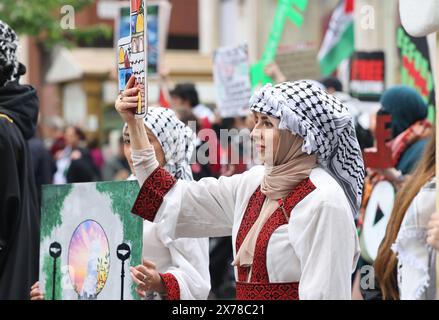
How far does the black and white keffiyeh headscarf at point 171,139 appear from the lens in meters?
4.61

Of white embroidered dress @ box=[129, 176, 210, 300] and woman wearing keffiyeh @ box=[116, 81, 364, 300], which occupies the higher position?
woman wearing keffiyeh @ box=[116, 81, 364, 300]

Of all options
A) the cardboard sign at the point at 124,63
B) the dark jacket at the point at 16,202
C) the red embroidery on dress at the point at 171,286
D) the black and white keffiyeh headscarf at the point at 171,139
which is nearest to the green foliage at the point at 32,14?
the dark jacket at the point at 16,202

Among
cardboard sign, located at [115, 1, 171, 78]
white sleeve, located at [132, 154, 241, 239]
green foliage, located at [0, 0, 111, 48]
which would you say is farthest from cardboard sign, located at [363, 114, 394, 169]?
green foliage, located at [0, 0, 111, 48]

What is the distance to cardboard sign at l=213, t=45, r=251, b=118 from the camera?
9.02 metres

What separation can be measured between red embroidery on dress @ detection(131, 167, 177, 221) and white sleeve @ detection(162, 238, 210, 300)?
0.49 meters

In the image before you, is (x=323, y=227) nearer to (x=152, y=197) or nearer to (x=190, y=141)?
(x=152, y=197)

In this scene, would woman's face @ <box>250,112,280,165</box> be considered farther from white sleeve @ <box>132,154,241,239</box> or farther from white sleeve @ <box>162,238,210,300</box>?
white sleeve @ <box>162,238,210,300</box>

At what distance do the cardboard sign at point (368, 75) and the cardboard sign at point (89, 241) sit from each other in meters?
4.35

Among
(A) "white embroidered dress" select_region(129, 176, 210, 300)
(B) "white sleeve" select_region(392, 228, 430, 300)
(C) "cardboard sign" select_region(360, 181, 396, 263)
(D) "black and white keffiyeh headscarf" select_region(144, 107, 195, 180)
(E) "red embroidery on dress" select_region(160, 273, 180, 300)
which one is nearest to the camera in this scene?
(B) "white sleeve" select_region(392, 228, 430, 300)

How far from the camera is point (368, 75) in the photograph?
859 centimetres

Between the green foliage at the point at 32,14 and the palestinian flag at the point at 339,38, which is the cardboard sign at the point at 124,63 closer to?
the palestinian flag at the point at 339,38

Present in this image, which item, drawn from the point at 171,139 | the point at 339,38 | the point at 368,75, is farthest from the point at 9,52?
the point at 339,38
